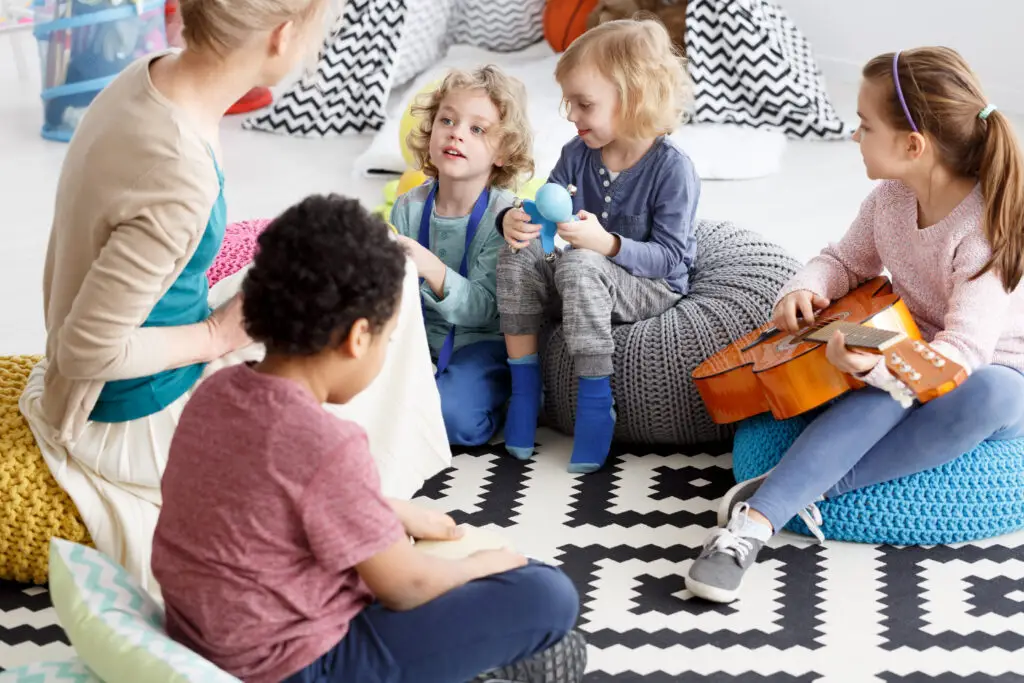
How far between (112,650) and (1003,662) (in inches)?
44.4

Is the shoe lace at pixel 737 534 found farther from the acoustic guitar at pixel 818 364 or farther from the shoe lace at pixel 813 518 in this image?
the acoustic guitar at pixel 818 364

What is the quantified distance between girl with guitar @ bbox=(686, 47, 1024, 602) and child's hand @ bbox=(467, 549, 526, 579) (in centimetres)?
45

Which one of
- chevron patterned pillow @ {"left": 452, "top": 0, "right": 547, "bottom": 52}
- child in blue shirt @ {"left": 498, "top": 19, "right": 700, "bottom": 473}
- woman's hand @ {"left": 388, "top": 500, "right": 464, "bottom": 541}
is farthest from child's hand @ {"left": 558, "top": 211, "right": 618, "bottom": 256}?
chevron patterned pillow @ {"left": 452, "top": 0, "right": 547, "bottom": 52}

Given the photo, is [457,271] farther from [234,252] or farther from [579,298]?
[234,252]

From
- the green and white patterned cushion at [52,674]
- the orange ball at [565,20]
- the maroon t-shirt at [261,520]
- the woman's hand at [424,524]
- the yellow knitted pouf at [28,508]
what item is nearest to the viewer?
the maroon t-shirt at [261,520]

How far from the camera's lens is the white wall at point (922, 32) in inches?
165

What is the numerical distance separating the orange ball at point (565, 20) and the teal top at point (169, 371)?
2.62m

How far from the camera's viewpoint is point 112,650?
4.60ft

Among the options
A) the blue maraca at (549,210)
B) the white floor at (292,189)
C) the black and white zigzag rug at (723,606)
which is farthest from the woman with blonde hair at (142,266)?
the white floor at (292,189)

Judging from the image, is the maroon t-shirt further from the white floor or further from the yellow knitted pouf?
the white floor

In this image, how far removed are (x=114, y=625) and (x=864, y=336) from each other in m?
1.10

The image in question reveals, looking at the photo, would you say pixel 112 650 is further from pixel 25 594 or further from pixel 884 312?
pixel 884 312

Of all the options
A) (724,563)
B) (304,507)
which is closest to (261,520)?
(304,507)

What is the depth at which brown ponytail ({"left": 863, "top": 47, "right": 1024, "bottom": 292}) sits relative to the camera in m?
1.99
